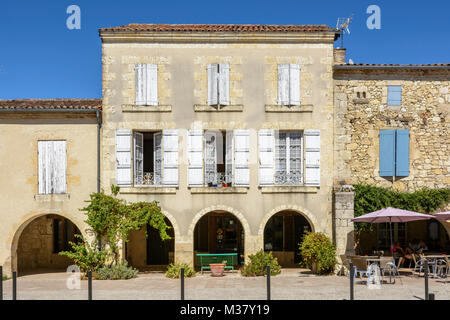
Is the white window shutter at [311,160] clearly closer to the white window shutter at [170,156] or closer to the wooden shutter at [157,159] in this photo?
the white window shutter at [170,156]

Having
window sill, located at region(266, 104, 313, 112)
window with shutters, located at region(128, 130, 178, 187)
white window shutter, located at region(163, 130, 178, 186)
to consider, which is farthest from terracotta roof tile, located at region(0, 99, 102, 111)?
window sill, located at region(266, 104, 313, 112)

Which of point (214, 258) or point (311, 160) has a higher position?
point (311, 160)

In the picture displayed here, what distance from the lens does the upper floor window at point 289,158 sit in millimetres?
16703

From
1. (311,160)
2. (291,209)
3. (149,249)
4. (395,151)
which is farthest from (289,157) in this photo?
(149,249)

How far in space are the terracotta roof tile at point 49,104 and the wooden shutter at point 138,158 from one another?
1.52 meters

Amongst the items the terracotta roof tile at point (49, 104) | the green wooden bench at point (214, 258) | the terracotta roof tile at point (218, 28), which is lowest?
the green wooden bench at point (214, 258)

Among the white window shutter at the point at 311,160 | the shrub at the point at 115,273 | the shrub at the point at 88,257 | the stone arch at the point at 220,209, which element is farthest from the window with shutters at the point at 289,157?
the shrub at the point at 88,257

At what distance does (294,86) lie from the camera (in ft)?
54.9

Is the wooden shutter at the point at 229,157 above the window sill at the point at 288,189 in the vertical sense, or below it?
above

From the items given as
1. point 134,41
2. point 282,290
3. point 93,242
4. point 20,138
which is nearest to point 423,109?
point 282,290

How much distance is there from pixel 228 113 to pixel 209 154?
1414 millimetres

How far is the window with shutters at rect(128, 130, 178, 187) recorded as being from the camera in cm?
1664

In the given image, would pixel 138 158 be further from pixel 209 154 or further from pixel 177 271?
pixel 177 271
